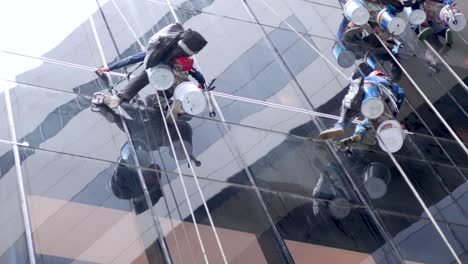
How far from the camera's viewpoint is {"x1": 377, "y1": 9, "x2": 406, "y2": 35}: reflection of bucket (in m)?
10.7

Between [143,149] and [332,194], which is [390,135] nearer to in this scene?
[332,194]

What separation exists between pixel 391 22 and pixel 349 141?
2341 mm

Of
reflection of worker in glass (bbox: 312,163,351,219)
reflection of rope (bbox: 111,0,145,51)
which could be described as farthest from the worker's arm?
reflection of worker in glass (bbox: 312,163,351,219)

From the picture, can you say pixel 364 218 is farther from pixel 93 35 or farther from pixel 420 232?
pixel 93 35

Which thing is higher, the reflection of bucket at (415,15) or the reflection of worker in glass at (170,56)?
the reflection of bucket at (415,15)

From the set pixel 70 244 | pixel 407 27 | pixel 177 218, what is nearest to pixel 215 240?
pixel 177 218

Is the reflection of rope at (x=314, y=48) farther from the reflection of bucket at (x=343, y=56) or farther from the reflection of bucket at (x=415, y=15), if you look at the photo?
the reflection of bucket at (x=415, y=15)

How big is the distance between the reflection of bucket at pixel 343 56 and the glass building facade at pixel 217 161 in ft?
0.34

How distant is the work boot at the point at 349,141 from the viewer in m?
8.80

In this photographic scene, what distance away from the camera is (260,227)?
7.54 m

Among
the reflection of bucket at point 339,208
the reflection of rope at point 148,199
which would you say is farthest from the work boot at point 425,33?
the reflection of rope at point 148,199

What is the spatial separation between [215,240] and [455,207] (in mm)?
2544

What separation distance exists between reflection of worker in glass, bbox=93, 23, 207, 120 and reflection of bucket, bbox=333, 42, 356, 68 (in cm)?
255

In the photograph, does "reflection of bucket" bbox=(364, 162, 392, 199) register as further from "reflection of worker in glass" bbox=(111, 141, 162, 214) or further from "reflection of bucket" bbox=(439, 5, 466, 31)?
"reflection of bucket" bbox=(439, 5, 466, 31)
